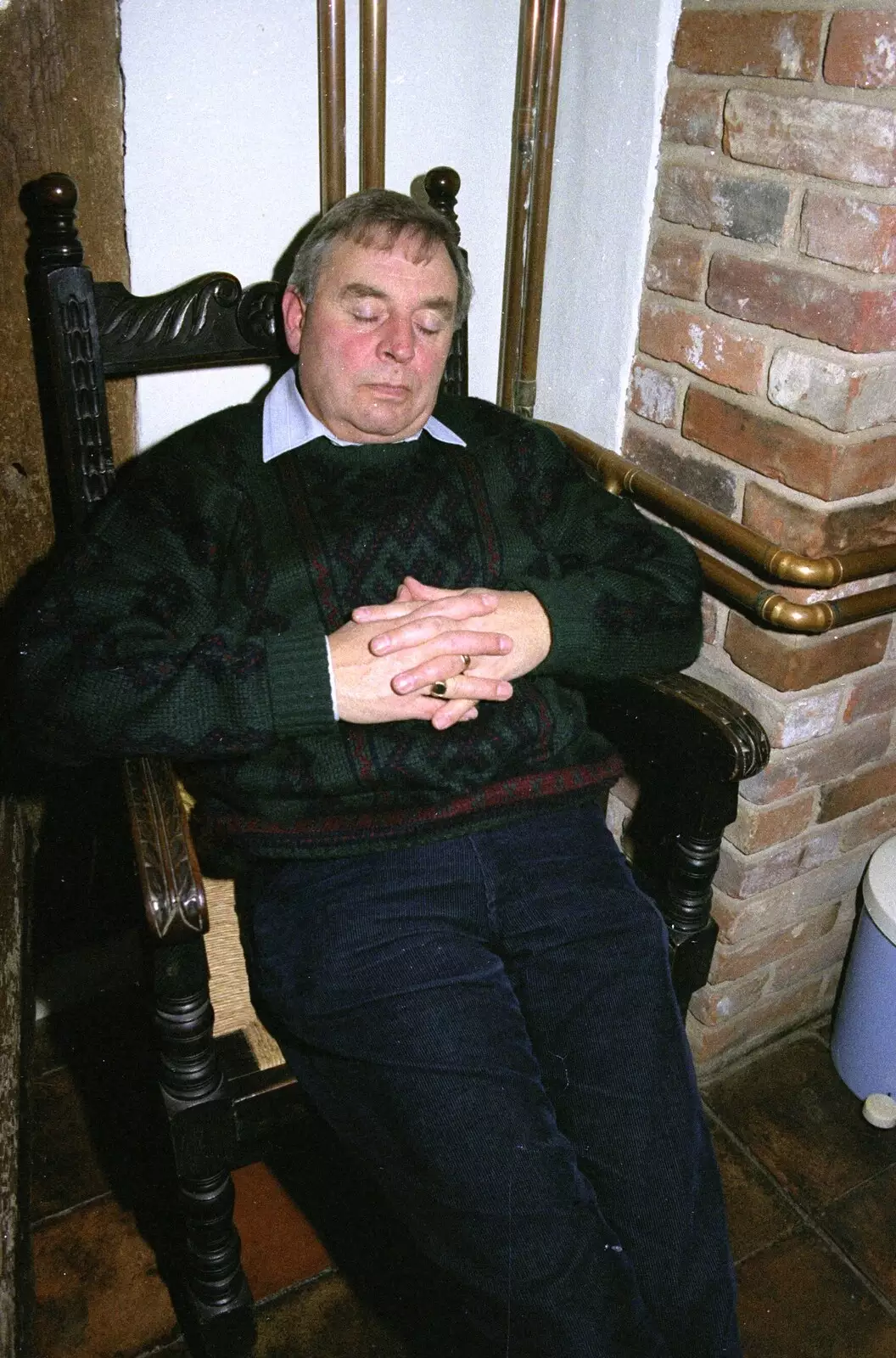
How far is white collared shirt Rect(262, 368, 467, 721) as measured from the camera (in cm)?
148

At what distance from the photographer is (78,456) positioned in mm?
1526

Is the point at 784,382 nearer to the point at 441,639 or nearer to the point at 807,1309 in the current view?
the point at 441,639

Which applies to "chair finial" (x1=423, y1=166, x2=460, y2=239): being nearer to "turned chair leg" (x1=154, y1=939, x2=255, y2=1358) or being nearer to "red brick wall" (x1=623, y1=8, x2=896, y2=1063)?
"red brick wall" (x1=623, y1=8, x2=896, y2=1063)

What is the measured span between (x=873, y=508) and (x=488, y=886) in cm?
78

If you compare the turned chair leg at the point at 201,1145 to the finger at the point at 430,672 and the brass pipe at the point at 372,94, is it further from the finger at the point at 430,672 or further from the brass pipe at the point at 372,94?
the brass pipe at the point at 372,94

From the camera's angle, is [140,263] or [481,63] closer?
[140,263]

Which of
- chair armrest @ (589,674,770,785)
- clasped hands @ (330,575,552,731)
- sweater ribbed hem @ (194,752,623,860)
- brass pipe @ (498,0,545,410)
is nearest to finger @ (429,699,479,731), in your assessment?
clasped hands @ (330,575,552,731)

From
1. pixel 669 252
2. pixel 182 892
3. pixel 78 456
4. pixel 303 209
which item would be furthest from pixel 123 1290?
pixel 669 252

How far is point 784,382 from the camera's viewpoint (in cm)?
147

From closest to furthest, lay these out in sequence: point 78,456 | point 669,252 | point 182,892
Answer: point 182,892
point 78,456
point 669,252

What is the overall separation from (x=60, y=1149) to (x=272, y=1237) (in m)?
0.41

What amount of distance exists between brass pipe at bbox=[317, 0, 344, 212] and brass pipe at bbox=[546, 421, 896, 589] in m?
0.57

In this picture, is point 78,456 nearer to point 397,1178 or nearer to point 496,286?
point 496,286

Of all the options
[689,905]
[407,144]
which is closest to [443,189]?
[407,144]
